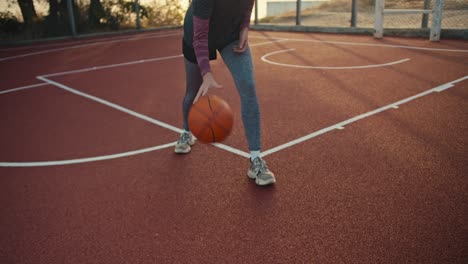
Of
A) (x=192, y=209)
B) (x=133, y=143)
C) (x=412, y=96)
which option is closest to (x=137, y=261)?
(x=192, y=209)

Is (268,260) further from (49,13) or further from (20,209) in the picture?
(49,13)

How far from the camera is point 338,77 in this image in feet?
25.3

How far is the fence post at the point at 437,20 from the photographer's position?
425 inches

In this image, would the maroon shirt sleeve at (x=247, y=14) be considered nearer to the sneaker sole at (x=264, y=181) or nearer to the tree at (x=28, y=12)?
the sneaker sole at (x=264, y=181)

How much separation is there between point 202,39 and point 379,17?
10353 mm

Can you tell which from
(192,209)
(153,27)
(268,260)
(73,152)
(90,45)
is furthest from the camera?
(153,27)

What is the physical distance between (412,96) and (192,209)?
4.40m

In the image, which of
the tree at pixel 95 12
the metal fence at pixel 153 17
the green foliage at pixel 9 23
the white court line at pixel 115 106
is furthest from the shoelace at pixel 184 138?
the tree at pixel 95 12

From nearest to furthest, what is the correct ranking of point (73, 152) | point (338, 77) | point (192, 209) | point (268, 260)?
point (268, 260) < point (192, 209) < point (73, 152) < point (338, 77)

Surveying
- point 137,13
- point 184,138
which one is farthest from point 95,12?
point 184,138

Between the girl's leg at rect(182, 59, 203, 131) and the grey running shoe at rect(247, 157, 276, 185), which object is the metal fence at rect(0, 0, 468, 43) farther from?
the grey running shoe at rect(247, 157, 276, 185)

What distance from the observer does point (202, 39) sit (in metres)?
3.12

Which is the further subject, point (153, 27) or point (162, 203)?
point (153, 27)

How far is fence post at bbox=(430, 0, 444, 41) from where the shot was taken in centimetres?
1079
